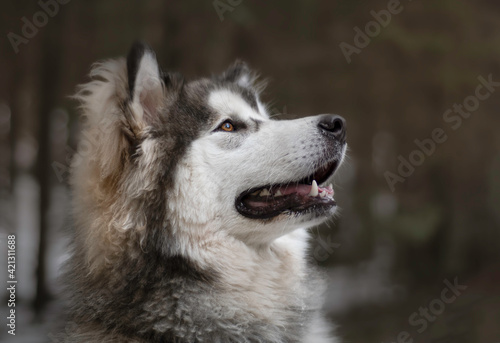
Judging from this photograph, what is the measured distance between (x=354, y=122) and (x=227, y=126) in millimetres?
7859

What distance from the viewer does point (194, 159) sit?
298 centimetres

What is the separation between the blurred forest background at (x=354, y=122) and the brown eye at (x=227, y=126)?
3185 mm

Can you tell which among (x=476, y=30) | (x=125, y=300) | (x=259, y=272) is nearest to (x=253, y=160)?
(x=259, y=272)

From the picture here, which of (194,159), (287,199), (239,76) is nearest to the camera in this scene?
(194,159)

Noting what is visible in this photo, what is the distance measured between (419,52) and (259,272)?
8.69 metres

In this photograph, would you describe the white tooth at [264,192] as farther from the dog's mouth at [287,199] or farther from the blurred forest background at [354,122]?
the blurred forest background at [354,122]

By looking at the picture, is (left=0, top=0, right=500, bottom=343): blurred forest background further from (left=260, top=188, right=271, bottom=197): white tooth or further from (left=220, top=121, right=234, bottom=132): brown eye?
(left=260, top=188, right=271, bottom=197): white tooth

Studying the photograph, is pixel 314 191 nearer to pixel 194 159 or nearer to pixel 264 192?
pixel 264 192

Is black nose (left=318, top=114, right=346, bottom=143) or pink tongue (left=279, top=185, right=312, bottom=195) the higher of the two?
black nose (left=318, top=114, right=346, bottom=143)

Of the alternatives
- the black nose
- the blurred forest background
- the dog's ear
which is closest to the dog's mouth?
the black nose

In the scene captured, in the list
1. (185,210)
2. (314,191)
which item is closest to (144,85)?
(185,210)

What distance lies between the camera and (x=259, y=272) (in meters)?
3.02

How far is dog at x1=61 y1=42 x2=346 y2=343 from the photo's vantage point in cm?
273

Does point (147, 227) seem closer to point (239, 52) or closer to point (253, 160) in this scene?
point (253, 160)
